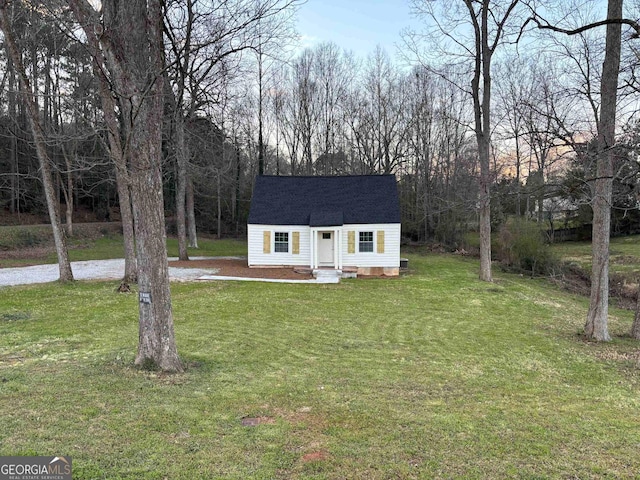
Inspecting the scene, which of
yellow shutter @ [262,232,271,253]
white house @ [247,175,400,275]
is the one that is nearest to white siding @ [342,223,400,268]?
white house @ [247,175,400,275]

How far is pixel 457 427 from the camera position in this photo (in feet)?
12.2

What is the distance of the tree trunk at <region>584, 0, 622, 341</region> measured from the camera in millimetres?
7312

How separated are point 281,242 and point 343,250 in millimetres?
2856

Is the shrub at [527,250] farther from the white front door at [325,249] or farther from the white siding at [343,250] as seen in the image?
the white front door at [325,249]

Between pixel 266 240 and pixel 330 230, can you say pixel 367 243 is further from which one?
pixel 266 240

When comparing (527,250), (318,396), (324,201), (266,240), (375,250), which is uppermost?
(324,201)

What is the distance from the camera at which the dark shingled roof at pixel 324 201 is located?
17938 mm

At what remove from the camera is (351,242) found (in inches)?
699

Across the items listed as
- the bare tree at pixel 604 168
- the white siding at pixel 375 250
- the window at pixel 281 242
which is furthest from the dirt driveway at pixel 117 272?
the bare tree at pixel 604 168

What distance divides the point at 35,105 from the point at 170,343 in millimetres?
10304

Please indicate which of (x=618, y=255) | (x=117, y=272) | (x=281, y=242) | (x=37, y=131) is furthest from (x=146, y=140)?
(x=618, y=255)

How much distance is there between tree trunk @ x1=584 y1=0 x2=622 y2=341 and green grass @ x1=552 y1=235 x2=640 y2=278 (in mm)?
10696

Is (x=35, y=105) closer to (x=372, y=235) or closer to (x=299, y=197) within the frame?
(x=299, y=197)

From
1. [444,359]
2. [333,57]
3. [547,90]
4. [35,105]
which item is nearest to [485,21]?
[547,90]
